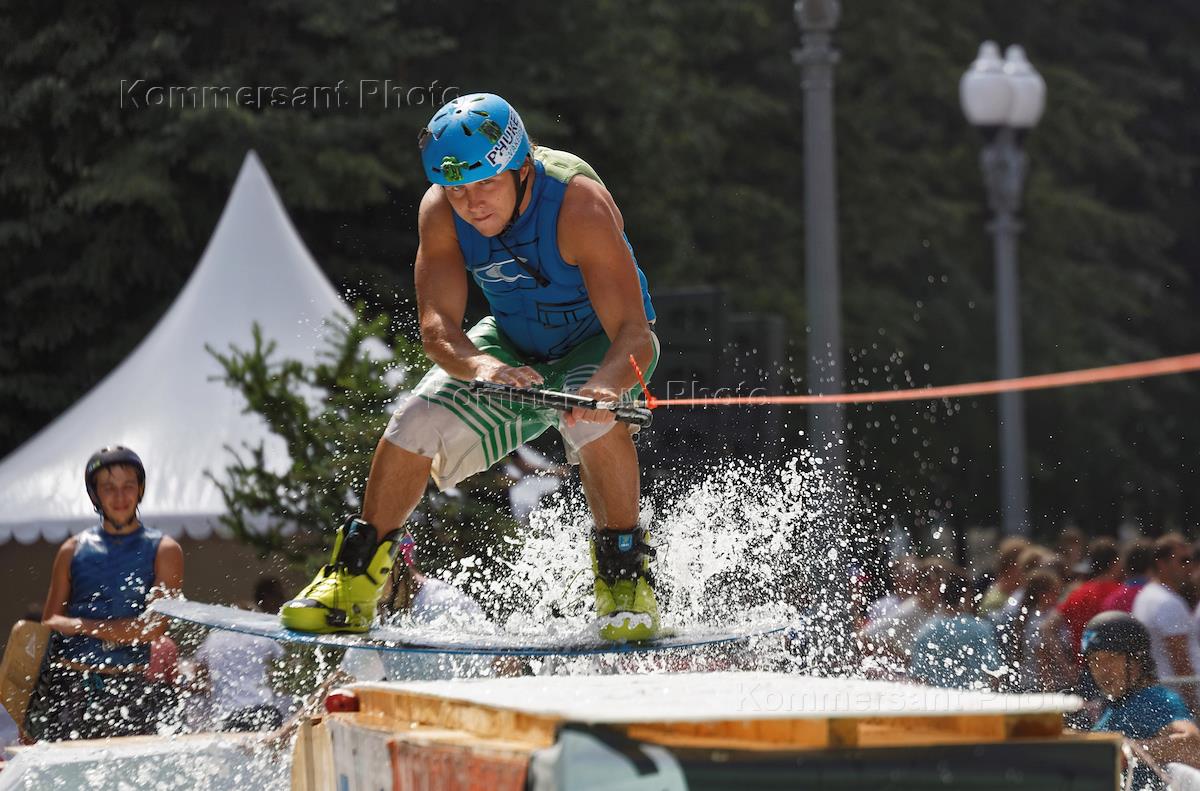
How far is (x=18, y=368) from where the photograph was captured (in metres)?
17.2

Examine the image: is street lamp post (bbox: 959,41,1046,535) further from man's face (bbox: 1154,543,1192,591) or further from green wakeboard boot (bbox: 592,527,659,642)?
green wakeboard boot (bbox: 592,527,659,642)

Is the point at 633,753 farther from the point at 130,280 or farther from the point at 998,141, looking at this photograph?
the point at 130,280

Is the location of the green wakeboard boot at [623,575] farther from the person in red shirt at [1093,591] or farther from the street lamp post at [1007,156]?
the street lamp post at [1007,156]

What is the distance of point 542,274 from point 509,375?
0.56m

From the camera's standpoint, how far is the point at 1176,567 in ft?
26.6

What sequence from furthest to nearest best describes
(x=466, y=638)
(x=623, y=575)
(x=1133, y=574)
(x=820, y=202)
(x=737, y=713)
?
(x=820, y=202), (x=1133, y=574), (x=623, y=575), (x=466, y=638), (x=737, y=713)

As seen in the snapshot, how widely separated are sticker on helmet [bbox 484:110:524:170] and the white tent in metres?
4.17

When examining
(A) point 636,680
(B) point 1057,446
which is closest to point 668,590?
(A) point 636,680

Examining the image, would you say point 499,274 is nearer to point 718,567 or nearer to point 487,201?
point 487,201

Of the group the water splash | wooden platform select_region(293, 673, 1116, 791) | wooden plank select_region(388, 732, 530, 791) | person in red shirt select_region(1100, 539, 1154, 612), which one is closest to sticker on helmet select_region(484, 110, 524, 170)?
the water splash

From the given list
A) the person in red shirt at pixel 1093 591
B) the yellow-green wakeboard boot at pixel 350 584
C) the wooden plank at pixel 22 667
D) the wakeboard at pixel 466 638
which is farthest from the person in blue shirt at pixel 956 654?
the wooden plank at pixel 22 667

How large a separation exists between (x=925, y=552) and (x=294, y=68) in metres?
8.44

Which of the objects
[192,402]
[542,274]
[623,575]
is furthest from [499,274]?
[192,402]

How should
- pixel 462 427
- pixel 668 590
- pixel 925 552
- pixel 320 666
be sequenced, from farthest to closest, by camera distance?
pixel 925 552 < pixel 320 666 < pixel 668 590 < pixel 462 427
